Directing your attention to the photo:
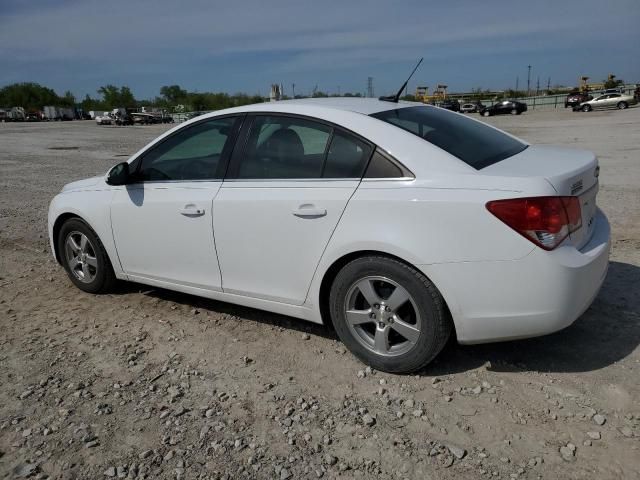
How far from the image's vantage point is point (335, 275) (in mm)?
3404

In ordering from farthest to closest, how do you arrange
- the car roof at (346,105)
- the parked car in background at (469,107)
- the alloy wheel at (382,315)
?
the parked car in background at (469,107) → the car roof at (346,105) → the alloy wheel at (382,315)

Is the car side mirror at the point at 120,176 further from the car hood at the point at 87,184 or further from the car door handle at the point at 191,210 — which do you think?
the car door handle at the point at 191,210

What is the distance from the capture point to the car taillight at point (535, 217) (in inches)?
109

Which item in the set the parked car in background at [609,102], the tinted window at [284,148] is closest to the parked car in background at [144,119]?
the parked car in background at [609,102]

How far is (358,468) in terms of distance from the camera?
256cm

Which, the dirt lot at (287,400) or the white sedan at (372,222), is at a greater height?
the white sedan at (372,222)

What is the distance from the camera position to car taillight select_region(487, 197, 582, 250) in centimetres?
276

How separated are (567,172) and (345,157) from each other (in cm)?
127

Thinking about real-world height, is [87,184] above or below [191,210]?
above

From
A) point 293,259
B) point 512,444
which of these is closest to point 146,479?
point 293,259

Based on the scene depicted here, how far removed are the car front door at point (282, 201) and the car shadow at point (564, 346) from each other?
0.66 m

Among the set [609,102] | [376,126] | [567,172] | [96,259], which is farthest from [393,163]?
[609,102]

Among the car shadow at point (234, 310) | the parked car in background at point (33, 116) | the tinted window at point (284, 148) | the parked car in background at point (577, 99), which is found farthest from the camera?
the parked car in background at point (33, 116)

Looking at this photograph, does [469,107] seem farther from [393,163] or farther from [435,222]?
[435,222]
